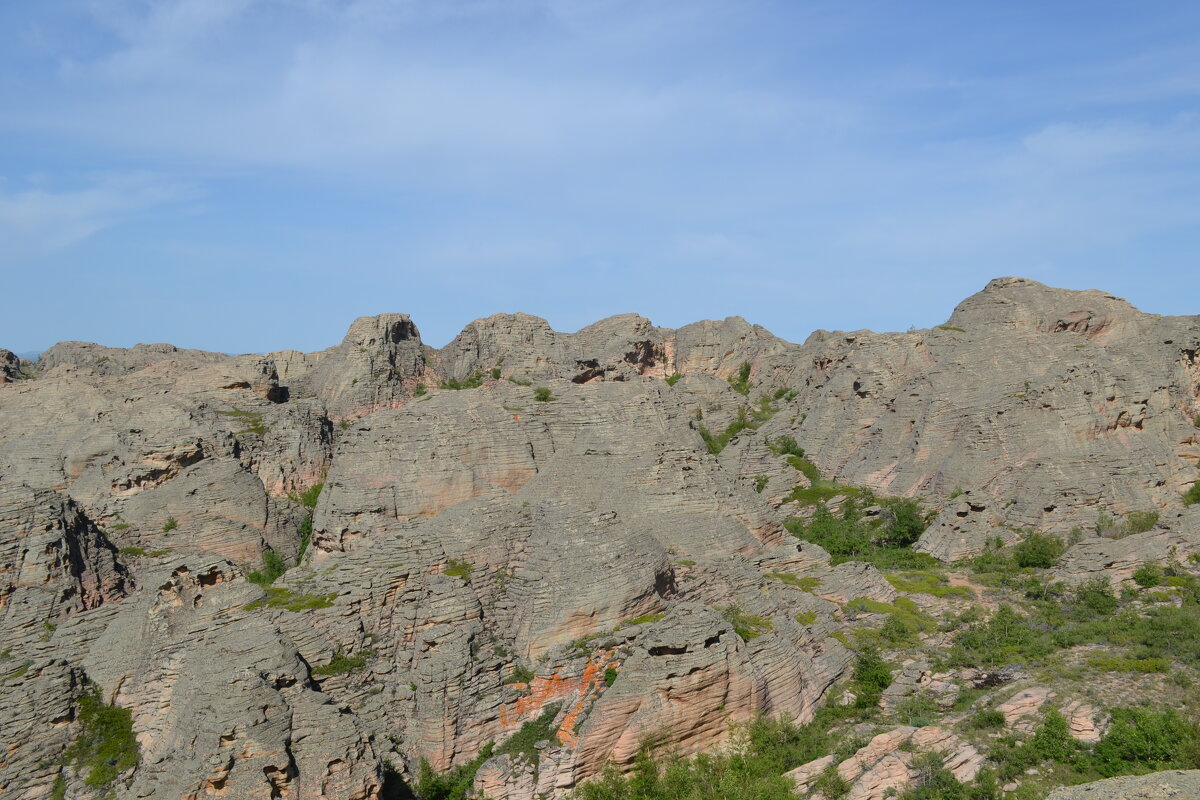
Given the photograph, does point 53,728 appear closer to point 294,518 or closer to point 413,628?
point 413,628

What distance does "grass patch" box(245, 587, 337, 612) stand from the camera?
24.2m

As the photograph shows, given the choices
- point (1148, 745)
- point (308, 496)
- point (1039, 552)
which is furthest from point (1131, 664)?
point (308, 496)

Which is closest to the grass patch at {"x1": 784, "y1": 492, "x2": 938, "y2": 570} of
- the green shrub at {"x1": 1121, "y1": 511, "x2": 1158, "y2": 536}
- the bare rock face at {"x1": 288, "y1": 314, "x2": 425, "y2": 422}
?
the green shrub at {"x1": 1121, "y1": 511, "x2": 1158, "y2": 536}

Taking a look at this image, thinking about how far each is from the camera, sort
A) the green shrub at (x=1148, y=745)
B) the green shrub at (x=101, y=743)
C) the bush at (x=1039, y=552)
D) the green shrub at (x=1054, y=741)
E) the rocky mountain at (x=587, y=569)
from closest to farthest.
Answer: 1. the green shrub at (x=1148, y=745)
2. the green shrub at (x=1054, y=741)
3. the rocky mountain at (x=587, y=569)
4. the green shrub at (x=101, y=743)
5. the bush at (x=1039, y=552)

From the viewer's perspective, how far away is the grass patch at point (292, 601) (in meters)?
24.2

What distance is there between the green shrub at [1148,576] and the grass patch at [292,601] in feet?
83.4

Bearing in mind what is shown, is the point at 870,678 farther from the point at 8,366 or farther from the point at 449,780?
the point at 8,366

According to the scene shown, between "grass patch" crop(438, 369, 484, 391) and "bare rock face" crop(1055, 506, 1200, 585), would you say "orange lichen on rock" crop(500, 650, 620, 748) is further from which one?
"grass patch" crop(438, 369, 484, 391)

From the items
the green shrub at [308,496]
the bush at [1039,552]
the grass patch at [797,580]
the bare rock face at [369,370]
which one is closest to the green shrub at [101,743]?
the grass patch at [797,580]

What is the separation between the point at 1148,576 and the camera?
2942 cm

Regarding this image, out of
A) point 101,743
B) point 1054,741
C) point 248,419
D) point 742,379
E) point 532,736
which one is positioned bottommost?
point 1054,741

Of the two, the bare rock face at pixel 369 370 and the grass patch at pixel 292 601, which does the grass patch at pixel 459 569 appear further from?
the bare rock face at pixel 369 370

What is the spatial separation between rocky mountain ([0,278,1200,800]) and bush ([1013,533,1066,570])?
0.19m

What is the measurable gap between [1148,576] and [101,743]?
102ft
